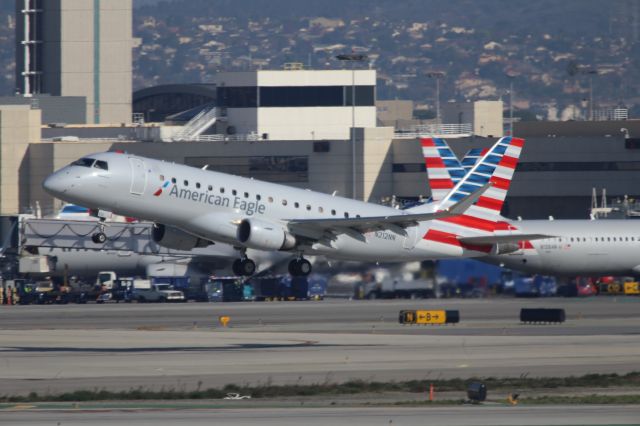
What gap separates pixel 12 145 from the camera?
456 feet

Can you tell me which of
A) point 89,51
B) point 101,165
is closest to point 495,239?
point 101,165

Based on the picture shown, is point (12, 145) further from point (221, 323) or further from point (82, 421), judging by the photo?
point (82, 421)

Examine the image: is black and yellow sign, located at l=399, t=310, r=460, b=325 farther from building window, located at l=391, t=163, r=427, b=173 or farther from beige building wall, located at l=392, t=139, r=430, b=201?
building window, located at l=391, t=163, r=427, b=173

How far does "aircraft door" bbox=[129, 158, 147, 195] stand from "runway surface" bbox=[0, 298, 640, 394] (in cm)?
766

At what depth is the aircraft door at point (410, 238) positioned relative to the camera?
245ft

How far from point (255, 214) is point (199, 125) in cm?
9599

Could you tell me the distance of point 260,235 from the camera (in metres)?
66.7

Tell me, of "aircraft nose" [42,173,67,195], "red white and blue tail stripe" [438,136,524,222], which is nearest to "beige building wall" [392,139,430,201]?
"red white and blue tail stripe" [438,136,524,222]

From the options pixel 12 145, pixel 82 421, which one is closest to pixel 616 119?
pixel 12 145

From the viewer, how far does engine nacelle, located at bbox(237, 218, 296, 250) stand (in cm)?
6656

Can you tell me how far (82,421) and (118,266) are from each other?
7032 centimetres

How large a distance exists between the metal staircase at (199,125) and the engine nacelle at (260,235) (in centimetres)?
9026

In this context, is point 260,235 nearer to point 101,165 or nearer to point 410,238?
point 101,165

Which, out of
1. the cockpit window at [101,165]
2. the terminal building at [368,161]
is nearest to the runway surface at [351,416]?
the cockpit window at [101,165]
